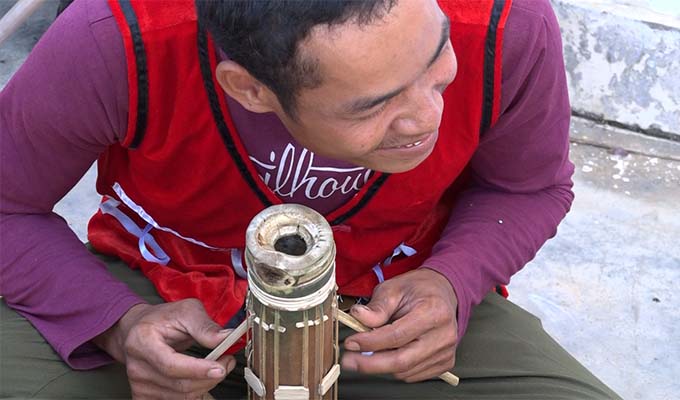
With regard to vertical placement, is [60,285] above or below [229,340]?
below

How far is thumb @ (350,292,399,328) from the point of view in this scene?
142 cm

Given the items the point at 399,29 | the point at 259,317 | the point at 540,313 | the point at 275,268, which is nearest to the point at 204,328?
the point at 259,317

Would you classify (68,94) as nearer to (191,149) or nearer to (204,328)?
(191,149)

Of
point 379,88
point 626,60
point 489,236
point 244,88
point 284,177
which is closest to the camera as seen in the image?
point 379,88

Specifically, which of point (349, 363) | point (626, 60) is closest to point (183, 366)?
point (349, 363)

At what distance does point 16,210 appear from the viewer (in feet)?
5.37

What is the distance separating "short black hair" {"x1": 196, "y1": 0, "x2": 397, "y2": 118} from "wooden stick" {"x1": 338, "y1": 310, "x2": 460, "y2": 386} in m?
0.29

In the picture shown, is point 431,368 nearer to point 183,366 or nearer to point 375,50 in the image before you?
point 183,366

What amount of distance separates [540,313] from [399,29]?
1.56 metres

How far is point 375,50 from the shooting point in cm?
122

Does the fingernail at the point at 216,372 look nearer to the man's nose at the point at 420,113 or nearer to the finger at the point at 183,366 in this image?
the finger at the point at 183,366

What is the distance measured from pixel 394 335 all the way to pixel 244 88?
1.44ft

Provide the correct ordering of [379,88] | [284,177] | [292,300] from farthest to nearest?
[284,177], [379,88], [292,300]

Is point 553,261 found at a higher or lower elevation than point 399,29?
lower
